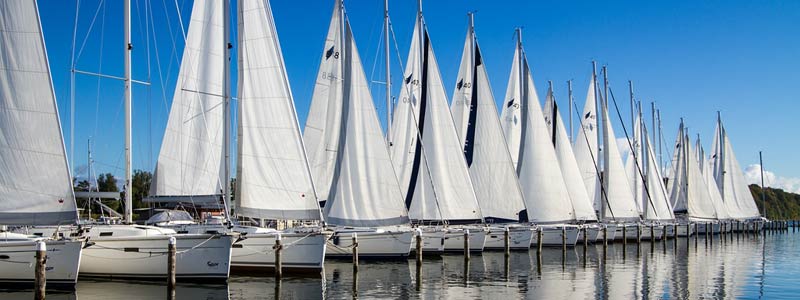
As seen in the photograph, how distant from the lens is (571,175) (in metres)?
47.8

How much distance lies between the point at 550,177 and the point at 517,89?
683 centimetres

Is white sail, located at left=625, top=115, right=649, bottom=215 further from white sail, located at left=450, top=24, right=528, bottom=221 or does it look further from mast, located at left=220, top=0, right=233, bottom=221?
mast, located at left=220, top=0, right=233, bottom=221

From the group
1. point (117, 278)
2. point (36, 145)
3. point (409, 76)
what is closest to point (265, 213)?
point (117, 278)

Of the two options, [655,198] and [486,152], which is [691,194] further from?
[486,152]

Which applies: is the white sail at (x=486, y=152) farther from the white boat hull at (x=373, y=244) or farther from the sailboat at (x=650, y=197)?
the sailboat at (x=650, y=197)

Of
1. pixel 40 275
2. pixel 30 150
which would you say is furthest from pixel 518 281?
pixel 30 150

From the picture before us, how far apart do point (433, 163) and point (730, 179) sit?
5221 centimetres

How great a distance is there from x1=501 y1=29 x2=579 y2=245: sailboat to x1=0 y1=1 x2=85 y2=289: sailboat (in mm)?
23797

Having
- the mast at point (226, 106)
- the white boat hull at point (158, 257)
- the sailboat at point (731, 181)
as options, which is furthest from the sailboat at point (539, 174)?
the sailboat at point (731, 181)

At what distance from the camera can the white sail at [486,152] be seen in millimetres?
41406

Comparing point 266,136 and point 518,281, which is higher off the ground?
point 266,136

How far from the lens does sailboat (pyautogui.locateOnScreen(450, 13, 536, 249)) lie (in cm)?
4141

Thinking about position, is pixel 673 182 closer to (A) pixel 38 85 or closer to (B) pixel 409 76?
(B) pixel 409 76

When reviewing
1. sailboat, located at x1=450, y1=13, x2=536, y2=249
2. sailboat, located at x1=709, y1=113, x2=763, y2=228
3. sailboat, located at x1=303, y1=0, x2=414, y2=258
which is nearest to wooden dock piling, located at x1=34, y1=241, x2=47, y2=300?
sailboat, located at x1=303, y1=0, x2=414, y2=258
